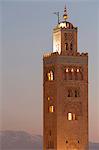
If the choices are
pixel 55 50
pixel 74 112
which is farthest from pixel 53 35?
pixel 74 112

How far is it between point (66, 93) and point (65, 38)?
2610 millimetres

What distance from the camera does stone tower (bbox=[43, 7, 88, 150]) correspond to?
35.8 m

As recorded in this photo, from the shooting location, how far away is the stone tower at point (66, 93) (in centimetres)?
3578

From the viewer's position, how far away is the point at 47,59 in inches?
1442

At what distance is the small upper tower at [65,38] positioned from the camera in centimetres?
3584

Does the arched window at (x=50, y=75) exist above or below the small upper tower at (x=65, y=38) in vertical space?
below

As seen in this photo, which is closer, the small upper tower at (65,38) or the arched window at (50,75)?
the small upper tower at (65,38)

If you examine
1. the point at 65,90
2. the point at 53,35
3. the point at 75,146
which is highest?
the point at 53,35

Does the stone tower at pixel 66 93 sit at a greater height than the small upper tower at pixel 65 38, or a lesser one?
lesser

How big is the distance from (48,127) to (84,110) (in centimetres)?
192

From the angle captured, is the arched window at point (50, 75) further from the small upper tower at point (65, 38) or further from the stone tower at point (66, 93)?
the small upper tower at point (65, 38)

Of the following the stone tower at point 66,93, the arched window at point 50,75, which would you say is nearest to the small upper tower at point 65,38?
the stone tower at point 66,93

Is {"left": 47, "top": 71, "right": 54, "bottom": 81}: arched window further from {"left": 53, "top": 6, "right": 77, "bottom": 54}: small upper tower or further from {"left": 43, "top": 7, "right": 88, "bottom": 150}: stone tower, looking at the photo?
{"left": 53, "top": 6, "right": 77, "bottom": 54}: small upper tower

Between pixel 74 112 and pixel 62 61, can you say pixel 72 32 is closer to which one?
pixel 62 61
